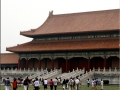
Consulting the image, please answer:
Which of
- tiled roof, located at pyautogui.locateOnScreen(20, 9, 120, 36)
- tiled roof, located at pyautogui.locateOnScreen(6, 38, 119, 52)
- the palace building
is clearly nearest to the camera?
tiled roof, located at pyautogui.locateOnScreen(6, 38, 119, 52)

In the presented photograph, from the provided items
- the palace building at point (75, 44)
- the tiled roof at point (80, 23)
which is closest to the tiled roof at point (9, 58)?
the palace building at point (75, 44)

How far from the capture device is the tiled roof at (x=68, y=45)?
165 ft

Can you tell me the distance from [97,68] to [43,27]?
1585 centimetres

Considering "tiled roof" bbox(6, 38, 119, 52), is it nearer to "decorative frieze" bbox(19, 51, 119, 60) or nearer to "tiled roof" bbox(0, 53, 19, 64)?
"decorative frieze" bbox(19, 51, 119, 60)

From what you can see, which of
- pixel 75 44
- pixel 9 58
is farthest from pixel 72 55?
pixel 9 58

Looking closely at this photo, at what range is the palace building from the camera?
51531 mm

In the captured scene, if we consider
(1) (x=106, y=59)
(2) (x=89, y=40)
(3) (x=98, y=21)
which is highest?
(3) (x=98, y=21)

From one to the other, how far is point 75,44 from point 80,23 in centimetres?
655

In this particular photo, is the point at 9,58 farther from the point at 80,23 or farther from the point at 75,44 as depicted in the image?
the point at 75,44

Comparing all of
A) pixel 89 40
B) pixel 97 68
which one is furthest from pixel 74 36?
pixel 97 68

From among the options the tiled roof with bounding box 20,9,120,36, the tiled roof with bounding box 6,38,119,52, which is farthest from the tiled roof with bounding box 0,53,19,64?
the tiled roof with bounding box 20,9,120,36

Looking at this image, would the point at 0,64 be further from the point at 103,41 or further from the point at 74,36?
the point at 103,41

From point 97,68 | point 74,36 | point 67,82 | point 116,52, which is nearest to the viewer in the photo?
point 67,82

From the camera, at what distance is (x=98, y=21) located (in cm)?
5769
